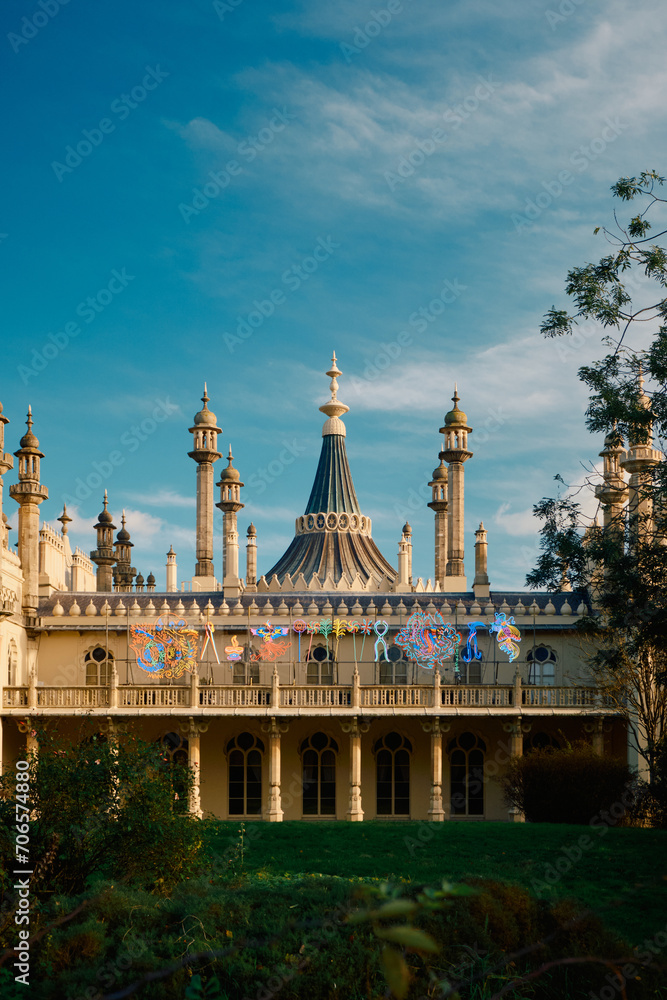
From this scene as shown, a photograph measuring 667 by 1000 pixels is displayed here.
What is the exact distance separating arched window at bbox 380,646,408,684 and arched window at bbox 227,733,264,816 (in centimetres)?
476

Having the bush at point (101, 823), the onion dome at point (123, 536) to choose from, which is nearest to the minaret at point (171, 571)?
the onion dome at point (123, 536)

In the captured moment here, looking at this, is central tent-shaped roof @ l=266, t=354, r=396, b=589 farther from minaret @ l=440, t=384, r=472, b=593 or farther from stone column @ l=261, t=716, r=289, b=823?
stone column @ l=261, t=716, r=289, b=823

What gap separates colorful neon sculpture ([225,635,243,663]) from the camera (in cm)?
3631

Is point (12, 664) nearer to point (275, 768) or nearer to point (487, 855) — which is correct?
point (275, 768)

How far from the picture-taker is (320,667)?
119ft

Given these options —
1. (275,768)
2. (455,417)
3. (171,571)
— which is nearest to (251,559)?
(171,571)

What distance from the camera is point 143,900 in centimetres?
1363

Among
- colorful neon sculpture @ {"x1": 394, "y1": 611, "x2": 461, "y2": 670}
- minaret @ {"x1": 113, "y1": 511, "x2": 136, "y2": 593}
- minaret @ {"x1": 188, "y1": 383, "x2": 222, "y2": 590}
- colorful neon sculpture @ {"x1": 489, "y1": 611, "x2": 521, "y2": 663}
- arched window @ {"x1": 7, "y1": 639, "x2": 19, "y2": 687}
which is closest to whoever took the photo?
arched window @ {"x1": 7, "y1": 639, "x2": 19, "y2": 687}

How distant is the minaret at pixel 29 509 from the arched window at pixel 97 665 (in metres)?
2.40

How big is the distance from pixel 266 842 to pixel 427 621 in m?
12.6

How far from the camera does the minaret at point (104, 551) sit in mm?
60247

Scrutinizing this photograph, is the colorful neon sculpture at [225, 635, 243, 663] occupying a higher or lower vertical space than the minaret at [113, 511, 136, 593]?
lower

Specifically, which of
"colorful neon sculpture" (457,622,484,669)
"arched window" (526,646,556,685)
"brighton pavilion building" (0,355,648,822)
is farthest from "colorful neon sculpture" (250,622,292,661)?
"arched window" (526,646,556,685)

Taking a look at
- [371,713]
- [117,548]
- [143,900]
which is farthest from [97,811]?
[117,548]
